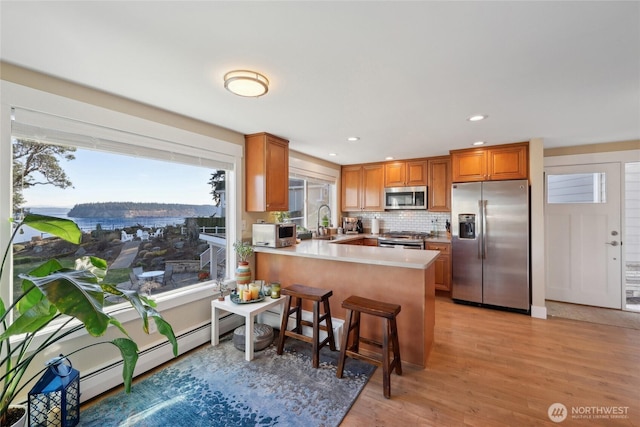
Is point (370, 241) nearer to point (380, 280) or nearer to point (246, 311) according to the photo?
point (380, 280)

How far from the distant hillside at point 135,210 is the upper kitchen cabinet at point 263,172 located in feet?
1.70

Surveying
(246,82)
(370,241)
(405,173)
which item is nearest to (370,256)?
(246,82)

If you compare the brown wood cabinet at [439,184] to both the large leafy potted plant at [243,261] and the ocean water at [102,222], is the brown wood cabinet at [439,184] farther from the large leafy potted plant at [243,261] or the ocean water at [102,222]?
the ocean water at [102,222]

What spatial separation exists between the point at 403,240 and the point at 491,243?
4.06ft

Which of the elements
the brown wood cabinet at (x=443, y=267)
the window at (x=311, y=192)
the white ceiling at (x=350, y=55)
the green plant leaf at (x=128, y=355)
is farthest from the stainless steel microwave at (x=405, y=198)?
the green plant leaf at (x=128, y=355)

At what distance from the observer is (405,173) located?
4.83m

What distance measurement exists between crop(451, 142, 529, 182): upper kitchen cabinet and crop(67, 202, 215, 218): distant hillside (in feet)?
11.7

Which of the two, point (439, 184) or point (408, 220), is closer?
point (439, 184)

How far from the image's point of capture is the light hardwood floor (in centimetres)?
178

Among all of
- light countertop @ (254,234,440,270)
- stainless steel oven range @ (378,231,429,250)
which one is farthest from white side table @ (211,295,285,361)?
stainless steel oven range @ (378,231,429,250)

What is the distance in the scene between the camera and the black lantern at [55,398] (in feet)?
5.12

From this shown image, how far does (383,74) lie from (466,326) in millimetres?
2973

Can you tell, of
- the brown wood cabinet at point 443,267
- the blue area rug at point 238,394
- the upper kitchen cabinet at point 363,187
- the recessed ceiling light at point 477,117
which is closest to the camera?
the blue area rug at point 238,394

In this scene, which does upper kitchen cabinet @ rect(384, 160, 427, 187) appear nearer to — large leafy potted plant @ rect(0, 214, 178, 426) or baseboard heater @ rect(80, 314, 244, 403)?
baseboard heater @ rect(80, 314, 244, 403)
